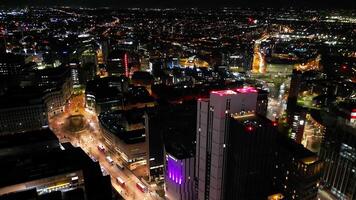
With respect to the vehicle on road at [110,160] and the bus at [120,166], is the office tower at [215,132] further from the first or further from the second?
the vehicle on road at [110,160]

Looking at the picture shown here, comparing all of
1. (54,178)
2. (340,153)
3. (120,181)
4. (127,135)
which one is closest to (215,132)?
(54,178)

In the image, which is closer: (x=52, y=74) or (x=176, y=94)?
(x=176, y=94)

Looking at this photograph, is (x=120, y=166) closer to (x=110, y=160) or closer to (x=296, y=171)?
(x=110, y=160)

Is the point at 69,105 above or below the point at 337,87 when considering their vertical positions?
below

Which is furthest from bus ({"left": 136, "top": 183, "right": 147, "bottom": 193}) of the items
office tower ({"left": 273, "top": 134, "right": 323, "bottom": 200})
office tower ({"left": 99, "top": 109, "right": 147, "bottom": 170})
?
office tower ({"left": 273, "top": 134, "right": 323, "bottom": 200})

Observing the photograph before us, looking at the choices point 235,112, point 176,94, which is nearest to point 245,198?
point 235,112

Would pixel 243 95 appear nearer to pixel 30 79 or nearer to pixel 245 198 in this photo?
pixel 245 198

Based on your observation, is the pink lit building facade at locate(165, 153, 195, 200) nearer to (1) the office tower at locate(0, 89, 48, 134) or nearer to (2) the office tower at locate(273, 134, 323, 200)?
(2) the office tower at locate(273, 134, 323, 200)
